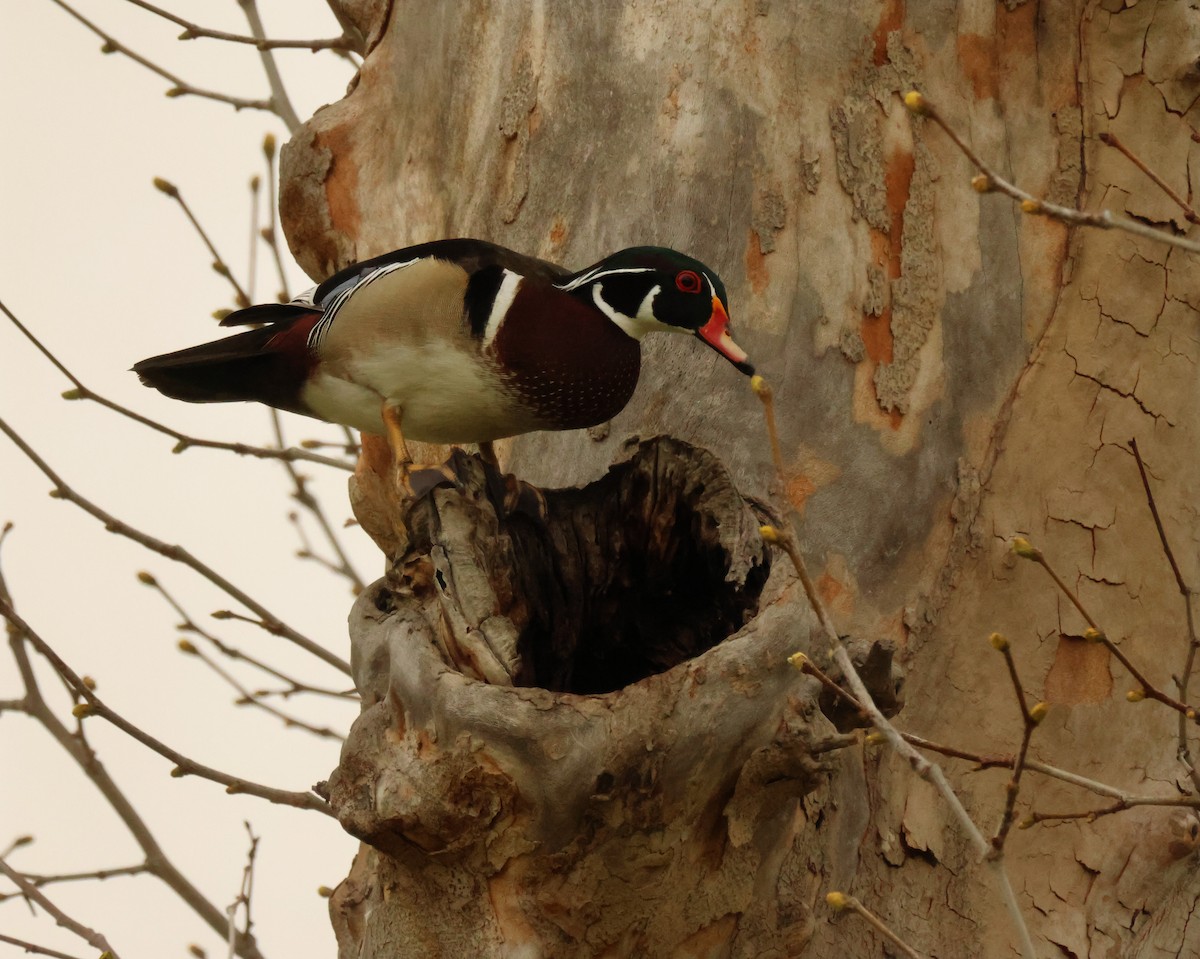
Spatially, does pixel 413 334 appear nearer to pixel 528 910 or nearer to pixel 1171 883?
pixel 528 910

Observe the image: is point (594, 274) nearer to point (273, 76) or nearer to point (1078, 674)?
point (1078, 674)

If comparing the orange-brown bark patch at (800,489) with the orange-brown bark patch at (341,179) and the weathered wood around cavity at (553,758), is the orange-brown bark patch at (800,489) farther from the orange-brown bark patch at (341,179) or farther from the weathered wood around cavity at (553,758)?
the orange-brown bark patch at (341,179)

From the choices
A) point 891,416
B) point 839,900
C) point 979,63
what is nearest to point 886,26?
point 979,63

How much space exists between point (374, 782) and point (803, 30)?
1.53 meters

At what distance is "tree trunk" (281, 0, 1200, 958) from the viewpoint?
2.30 meters

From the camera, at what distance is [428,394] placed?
255 centimetres

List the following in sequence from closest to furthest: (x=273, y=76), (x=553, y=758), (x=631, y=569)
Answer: (x=553, y=758) < (x=631, y=569) < (x=273, y=76)

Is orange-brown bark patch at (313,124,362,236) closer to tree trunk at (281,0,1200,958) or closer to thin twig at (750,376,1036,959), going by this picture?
tree trunk at (281,0,1200,958)

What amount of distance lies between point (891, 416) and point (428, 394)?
2.58ft

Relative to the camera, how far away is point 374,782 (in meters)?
1.96

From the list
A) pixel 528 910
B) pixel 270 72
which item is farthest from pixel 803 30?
pixel 270 72

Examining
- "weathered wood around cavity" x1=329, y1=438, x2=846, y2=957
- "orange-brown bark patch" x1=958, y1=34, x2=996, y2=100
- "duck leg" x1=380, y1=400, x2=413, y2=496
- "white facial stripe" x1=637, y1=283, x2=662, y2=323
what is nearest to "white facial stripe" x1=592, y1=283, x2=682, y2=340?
"white facial stripe" x1=637, y1=283, x2=662, y2=323

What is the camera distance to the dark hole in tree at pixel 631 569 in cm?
219

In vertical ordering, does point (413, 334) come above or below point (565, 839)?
above
